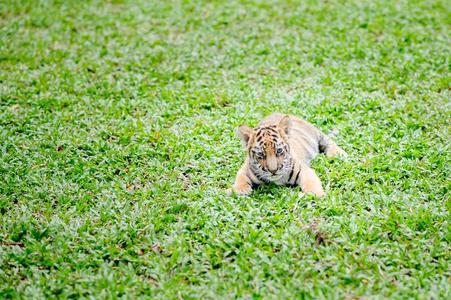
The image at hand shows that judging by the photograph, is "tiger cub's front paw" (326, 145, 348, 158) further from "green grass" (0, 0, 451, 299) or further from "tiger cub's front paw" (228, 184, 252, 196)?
"tiger cub's front paw" (228, 184, 252, 196)

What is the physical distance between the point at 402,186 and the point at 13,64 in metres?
7.08

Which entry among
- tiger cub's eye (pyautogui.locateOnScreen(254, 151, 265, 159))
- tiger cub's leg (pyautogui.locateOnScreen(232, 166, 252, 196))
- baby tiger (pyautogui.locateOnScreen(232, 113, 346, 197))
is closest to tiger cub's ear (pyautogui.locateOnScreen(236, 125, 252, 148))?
baby tiger (pyautogui.locateOnScreen(232, 113, 346, 197))

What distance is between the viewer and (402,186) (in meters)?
6.09

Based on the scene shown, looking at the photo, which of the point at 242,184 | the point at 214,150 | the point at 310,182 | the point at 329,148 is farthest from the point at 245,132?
the point at 329,148

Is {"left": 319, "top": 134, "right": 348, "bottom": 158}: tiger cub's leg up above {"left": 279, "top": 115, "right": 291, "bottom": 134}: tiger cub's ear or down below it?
below

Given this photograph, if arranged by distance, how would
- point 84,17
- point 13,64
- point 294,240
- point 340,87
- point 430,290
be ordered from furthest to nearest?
1. point 84,17
2. point 13,64
3. point 340,87
4. point 294,240
5. point 430,290

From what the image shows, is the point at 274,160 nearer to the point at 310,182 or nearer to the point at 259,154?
the point at 259,154

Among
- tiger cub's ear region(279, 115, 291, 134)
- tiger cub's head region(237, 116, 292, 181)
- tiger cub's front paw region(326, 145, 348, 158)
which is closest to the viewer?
tiger cub's head region(237, 116, 292, 181)

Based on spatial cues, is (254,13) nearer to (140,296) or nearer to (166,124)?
(166,124)

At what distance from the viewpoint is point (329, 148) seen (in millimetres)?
6867

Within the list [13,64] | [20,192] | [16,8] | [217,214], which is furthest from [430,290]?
[16,8]

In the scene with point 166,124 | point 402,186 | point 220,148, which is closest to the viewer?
point 402,186

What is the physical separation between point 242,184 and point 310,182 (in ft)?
2.47

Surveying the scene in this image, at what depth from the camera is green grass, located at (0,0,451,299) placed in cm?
494
